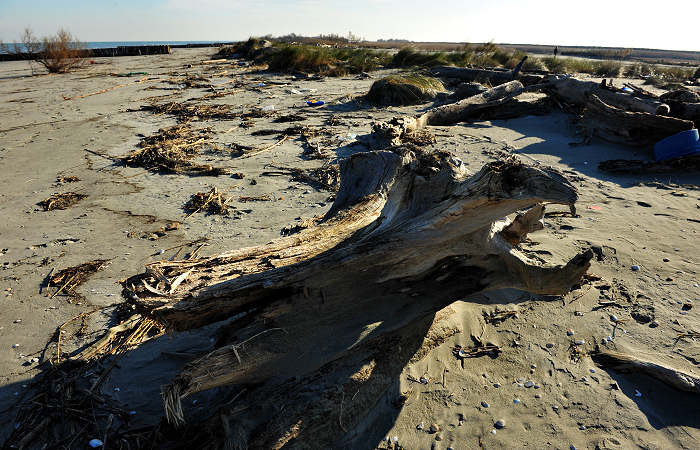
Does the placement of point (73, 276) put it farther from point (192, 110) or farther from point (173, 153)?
point (192, 110)

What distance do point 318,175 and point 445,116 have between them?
157 inches

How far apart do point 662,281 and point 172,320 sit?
3756 millimetres

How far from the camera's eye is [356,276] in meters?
2.25

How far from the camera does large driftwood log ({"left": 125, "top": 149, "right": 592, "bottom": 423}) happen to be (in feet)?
6.26

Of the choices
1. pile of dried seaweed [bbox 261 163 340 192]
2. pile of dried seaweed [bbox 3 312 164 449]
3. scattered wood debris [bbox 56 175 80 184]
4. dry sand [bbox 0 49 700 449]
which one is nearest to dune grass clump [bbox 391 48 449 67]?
dry sand [bbox 0 49 700 449]

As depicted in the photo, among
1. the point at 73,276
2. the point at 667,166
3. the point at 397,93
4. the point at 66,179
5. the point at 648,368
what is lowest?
the point at 648,368

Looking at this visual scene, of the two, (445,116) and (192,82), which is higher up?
(192,82)

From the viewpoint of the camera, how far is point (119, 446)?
204 cm

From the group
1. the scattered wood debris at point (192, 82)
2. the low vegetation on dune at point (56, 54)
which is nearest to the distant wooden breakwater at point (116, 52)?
the low vegetation on dune at point (56, 54)

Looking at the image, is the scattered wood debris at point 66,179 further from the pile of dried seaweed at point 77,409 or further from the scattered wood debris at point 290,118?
the scattered wood debris at point 290,118

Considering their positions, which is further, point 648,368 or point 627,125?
point 627,125

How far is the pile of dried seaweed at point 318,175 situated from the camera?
5.46m

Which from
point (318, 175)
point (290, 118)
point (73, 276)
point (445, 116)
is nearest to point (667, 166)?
point (445, 116)

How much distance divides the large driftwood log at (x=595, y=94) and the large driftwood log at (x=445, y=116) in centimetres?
84
